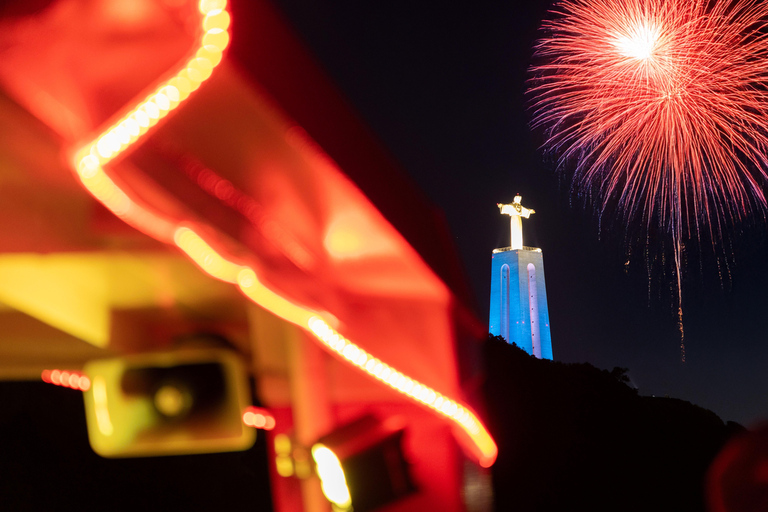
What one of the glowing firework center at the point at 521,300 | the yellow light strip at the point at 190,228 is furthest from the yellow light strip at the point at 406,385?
the glowing firework center at the point at 521,300

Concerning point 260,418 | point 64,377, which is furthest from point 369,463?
point 64,377

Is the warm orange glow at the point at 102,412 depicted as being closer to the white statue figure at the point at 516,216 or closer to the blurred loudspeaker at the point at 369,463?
the blurred loudspeaker at the point at 369,463

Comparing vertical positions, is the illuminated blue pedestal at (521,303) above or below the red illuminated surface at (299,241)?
above

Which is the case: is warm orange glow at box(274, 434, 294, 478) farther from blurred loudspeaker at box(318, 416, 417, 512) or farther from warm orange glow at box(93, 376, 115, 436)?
warm orange glow at box(93, 376, 115, 436)

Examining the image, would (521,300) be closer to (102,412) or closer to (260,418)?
(260,418)

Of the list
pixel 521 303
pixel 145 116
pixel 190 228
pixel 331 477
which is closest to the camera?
pixel 145 116

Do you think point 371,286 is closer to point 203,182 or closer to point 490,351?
point 203,182

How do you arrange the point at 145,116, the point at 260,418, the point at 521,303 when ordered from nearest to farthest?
the point at 145,116 → the point at 260,418 → the point at 521,303

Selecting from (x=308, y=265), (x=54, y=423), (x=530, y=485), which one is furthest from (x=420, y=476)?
(x=530, y=485)
